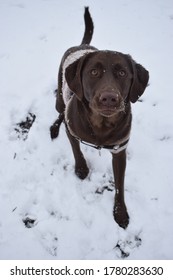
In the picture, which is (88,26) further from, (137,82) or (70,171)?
(70,171)

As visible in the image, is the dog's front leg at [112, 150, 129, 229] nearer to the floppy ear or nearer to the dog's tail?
the floppy ear

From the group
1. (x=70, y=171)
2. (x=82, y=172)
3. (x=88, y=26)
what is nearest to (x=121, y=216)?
(x=82, y=172)

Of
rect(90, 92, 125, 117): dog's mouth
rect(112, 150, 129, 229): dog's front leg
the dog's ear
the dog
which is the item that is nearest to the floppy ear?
the dog

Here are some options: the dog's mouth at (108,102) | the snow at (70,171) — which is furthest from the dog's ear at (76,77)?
the snow at (70,171)

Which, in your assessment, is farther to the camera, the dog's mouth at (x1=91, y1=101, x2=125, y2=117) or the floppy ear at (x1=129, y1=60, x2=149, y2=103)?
the floppy ear at (x1=129, y1=60, x2=149, y2=103)

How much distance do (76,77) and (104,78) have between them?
0.25m

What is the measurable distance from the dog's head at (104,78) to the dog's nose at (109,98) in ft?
0.09

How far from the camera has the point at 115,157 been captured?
2.64 meters

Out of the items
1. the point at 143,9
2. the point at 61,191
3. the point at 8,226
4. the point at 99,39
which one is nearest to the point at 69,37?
the point at 99,39

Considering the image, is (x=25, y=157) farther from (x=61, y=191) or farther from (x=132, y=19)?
(x=132, y=19)

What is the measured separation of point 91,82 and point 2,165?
1.44m

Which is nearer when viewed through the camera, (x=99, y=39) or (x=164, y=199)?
(x=164, y=199)

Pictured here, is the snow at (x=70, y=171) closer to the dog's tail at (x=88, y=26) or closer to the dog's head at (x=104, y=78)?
the dog's tail at (x=88, y=26)

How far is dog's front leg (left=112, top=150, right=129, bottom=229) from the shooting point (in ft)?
8.71
